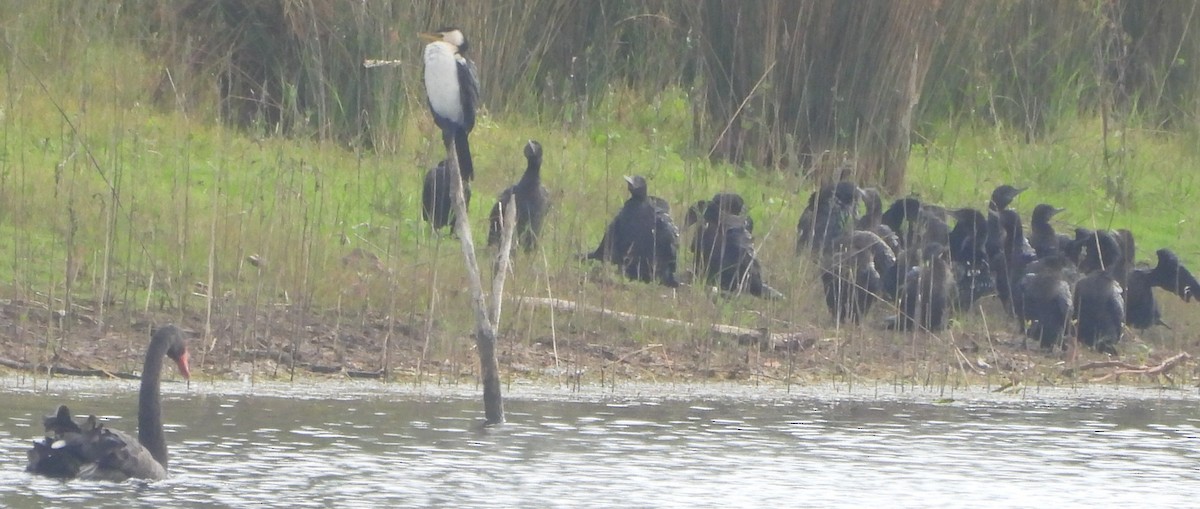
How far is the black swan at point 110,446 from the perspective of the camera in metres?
6.78

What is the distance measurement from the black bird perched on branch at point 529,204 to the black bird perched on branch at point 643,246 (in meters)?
0.35

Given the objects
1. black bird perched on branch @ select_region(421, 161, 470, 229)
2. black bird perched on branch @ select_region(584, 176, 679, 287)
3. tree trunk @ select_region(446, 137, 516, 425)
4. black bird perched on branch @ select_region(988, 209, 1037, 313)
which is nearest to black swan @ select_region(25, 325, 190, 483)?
tree trunk @ select_region(446, 137, 516, 425)

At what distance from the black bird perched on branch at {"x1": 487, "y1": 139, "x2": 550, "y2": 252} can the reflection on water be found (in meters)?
2.39

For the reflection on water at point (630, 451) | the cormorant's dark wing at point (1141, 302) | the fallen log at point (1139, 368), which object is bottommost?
the reflection on water at point (630, 451)

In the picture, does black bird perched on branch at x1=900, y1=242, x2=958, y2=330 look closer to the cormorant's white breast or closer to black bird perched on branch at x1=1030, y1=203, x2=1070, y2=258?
black bird perched on branch at x1=1030, y1=203, x2=1070, y2=258

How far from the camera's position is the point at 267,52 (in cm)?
1395

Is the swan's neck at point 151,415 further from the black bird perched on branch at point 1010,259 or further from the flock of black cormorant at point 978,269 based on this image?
the black bird perched on branch at point 1010,259

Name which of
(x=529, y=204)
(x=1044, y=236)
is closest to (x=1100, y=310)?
(x=1044, y=236)

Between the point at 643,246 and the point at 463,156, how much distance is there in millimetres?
2976

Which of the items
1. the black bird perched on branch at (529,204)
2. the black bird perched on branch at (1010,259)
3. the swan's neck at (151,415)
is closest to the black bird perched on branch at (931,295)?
the black bird perched on branch at (1010,259)

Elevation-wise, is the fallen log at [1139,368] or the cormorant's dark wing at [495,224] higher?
the cormorant's dark wing at [495,224]

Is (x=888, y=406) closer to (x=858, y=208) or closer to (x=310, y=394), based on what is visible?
(x=310, y=394)

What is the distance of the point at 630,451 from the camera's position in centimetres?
800

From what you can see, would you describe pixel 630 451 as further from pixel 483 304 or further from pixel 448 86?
pixel 448 86
